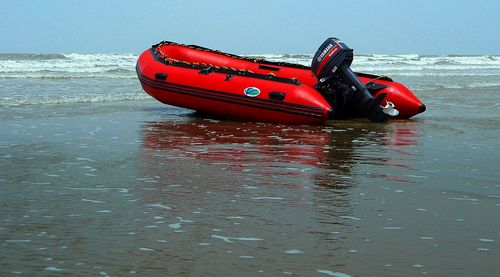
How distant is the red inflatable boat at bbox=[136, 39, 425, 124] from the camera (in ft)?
26.9

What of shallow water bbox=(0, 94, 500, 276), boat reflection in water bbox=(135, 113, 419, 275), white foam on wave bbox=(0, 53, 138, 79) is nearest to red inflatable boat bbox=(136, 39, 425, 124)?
boat reflection in water bbox=(135, 113, 419, 275)

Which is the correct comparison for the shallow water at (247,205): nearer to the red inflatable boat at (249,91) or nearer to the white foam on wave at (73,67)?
→ the red inflatable boat at (249,91)

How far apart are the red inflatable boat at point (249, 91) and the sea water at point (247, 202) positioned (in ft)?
2.78

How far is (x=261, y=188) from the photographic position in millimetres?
4043

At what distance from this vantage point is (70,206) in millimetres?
3473

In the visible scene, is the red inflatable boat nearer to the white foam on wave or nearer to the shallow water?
the shallow water

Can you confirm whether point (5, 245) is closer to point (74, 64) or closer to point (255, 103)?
point (255, 103)

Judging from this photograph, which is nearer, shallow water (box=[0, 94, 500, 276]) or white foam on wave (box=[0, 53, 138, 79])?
shallow water (box=[0, 94, 500, 276])

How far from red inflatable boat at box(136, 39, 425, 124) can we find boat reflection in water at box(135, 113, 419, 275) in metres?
0.75

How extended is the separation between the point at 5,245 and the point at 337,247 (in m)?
1.32

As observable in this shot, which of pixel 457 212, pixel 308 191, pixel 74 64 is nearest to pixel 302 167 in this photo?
pixel 308 191

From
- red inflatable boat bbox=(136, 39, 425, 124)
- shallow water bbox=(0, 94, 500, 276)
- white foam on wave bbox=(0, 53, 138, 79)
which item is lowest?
shallow water bbox=(0, 94, 500, 276)

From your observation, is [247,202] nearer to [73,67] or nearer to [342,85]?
[342,85]

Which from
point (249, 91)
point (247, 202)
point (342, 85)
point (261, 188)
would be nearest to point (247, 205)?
point (247, 202)
